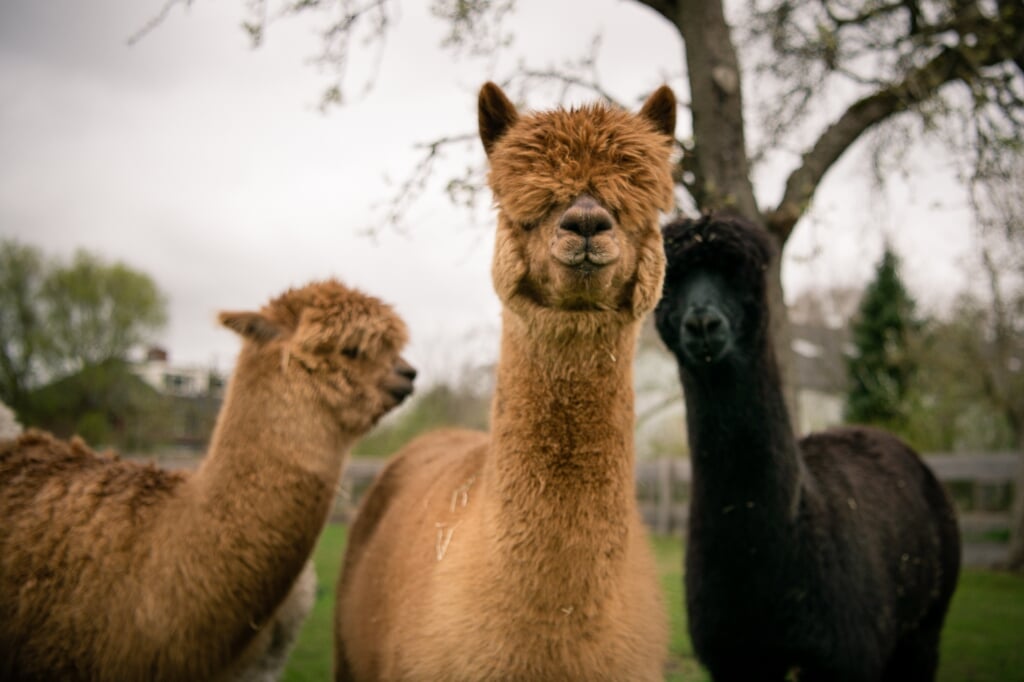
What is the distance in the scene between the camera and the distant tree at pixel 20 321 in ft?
86.3

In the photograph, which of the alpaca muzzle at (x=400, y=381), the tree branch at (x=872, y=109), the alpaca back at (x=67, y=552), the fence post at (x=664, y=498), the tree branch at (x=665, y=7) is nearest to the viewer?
the alpaca back at (x=67, y=552)

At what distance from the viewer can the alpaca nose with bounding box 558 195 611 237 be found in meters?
2.31

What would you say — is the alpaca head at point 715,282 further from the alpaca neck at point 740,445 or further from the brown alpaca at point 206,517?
the brown alpaca at point 206,517

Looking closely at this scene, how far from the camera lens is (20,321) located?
27.2 meters

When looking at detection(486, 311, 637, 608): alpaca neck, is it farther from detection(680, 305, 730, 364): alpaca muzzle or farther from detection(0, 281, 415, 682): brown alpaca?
detection(0, 281, 415, 682): brown alpaca

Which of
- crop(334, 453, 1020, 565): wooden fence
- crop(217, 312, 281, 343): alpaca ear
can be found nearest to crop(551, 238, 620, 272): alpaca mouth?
crop(217, 312, 281, 343): alpaca ear

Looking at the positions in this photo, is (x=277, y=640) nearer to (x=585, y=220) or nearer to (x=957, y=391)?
(x=585, y=220)

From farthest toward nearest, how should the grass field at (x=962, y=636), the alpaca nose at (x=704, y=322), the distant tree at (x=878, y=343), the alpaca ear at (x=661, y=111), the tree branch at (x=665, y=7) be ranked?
the distant tree at (x=878, y=343) → the grass field at (x=962, y=636) → the tree branch at (x=665, y=7) → the alpaca nose at (x=704, y=322) → the alpaca ear at (x=661, y=111)

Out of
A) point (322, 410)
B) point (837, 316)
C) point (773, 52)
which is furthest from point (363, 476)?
point (837, 316)

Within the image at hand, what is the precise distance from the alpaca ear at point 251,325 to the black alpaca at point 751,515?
7.06ft

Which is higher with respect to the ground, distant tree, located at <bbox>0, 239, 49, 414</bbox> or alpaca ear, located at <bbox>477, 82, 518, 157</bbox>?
distant tree, located at <bbox>0, 239, 49, 414</bbox>

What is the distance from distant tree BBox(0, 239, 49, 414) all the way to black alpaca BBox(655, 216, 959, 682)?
28.5 meters

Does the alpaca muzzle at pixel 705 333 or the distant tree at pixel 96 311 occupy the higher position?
the distant tree at pixel 96 311

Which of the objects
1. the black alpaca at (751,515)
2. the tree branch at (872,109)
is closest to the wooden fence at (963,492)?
the tree branch at (872,109)
